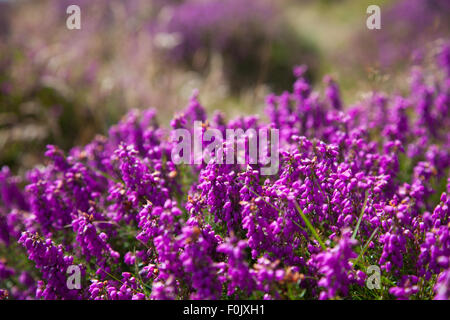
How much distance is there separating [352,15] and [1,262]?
17.4 m

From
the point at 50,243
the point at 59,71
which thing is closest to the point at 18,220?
the point at 50,243

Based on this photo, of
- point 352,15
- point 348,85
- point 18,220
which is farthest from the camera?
point 352,15

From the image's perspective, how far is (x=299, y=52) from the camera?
1359 centimetres

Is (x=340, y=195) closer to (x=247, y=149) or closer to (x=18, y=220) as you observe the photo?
(x=247, y=149)

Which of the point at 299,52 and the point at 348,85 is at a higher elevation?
the point at 299,52

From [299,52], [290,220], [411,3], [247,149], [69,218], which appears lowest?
[69,218]

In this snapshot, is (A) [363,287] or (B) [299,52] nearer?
(A) [363,287]

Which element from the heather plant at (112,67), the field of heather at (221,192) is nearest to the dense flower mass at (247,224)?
the field of heather at (221,192)

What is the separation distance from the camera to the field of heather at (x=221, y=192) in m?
2.39

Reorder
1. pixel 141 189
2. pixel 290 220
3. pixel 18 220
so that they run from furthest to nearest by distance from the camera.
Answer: pixel 18 220, pixel 141 189, pixel 290 220

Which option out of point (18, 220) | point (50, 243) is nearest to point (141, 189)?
point (50, 243)

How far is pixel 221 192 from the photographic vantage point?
2754 mm

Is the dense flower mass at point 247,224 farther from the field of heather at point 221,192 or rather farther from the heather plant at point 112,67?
the heather plant at point 112,67

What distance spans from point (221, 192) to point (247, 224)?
39 centimetres
